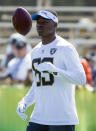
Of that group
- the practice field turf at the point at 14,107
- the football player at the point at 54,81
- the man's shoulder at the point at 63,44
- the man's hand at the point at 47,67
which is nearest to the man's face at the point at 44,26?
the football player at the point at 54,81

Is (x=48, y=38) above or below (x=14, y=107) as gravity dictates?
above

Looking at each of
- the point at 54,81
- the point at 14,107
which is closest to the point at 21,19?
the point at 54,81

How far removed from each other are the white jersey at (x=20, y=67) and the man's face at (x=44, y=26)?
11.4 feet

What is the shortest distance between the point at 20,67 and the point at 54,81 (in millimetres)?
3831

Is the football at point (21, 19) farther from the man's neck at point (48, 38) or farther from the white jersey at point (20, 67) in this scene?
the white jersey at point (20, 67)

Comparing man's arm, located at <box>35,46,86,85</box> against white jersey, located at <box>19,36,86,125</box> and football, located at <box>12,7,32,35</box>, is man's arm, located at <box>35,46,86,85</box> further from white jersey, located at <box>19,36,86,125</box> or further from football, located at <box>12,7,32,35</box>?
football, located at <box>12,7,32,35</box>

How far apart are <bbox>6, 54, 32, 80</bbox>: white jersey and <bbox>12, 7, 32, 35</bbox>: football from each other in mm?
3175

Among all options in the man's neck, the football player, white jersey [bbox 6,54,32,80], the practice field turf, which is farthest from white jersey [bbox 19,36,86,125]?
white jersey [bbox 6,54,32,80]

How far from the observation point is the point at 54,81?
424 cm

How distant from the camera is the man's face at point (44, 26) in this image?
437 cm

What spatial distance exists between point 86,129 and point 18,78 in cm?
203

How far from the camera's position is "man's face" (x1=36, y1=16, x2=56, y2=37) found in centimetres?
437

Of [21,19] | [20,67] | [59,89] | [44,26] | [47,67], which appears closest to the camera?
[47,67]

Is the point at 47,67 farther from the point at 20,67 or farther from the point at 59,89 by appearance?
the point at 20,67
